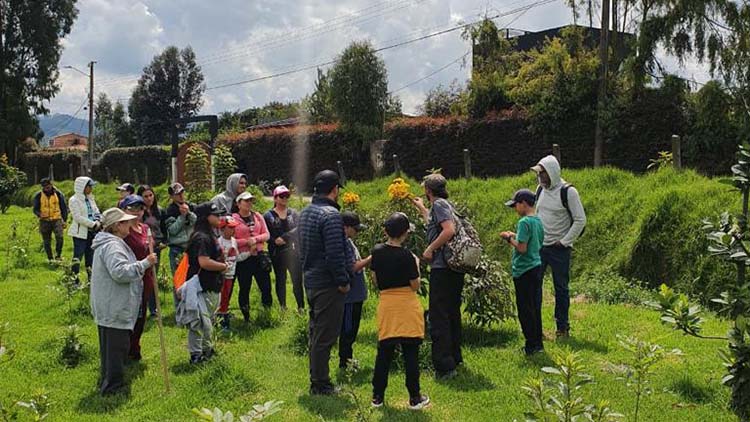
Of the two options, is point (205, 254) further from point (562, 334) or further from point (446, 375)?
point (562, 334)

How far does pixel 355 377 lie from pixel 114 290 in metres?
2.16

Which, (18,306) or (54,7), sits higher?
(54,7)

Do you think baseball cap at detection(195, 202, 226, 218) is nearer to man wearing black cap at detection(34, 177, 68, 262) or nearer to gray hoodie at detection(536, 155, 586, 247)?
gray hoodie at detection(536, 155, 586, 247)

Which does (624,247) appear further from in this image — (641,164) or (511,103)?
(511,103)

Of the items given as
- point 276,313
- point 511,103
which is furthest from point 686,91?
point 276,313

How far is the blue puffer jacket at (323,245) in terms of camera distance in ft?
16.6

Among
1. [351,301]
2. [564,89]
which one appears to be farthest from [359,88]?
[351,301]

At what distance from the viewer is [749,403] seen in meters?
3.49

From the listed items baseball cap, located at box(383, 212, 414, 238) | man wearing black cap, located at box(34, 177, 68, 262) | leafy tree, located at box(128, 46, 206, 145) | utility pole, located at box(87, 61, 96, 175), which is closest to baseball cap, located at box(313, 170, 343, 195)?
baseball cap, located at box(383, 212, 414, 238)

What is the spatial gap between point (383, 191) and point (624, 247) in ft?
23.5

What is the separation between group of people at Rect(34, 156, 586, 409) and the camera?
191 inches

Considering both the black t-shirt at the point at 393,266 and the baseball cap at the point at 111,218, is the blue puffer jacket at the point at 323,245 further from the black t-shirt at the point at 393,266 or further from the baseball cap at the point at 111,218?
the baseball cap at the point at 111,218

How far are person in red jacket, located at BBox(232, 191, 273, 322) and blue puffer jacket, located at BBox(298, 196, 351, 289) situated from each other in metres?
2.24

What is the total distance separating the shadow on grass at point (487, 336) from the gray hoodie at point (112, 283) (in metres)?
3.21
